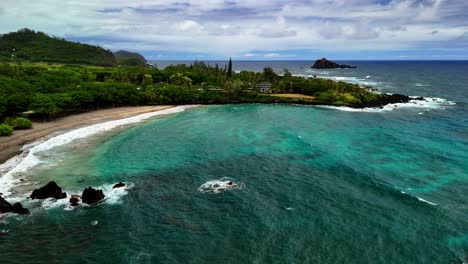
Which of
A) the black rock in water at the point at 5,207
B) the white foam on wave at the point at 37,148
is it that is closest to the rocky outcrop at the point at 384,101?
the white foam on wave at the point at 37,148

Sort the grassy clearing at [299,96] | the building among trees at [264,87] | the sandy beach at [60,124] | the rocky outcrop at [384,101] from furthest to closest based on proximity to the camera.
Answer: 1. the building among trees at [264,87]
2. the grassy clearing at [299,96]
3. the rocky outcrop at [384,101]
4. the sandy beach at [60,124]

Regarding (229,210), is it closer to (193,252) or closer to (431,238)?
(193,252)

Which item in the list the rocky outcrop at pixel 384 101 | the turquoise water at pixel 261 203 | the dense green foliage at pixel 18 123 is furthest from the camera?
the rocky outcrop at pixel 384 101

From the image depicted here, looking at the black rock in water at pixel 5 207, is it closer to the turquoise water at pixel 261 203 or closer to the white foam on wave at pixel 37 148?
the turquoise water at pixel 261 203

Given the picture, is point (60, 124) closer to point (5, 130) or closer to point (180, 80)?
point (5, 130)

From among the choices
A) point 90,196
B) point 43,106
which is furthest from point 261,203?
point 43,106

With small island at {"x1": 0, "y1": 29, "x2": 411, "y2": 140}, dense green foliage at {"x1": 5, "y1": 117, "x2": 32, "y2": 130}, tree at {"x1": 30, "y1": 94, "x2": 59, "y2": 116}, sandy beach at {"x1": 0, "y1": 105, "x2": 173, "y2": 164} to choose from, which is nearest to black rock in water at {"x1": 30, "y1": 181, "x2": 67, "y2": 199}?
sandy beach at {"x1": 0, "y1": 105, "x2": 173, "y2": 164}

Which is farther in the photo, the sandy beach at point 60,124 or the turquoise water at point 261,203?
the sandy beach at point 60,124

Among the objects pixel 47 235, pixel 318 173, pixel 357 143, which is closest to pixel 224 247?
pixel 47 235

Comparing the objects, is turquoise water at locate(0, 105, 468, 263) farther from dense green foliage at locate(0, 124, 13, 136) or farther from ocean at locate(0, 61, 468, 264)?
dense green foliage at locate(0, 124, 13, 136)
